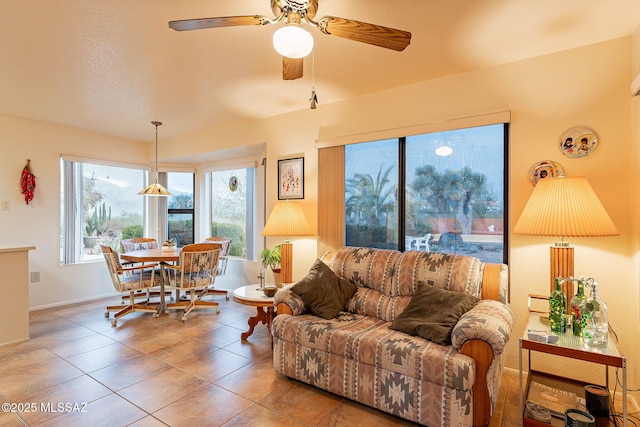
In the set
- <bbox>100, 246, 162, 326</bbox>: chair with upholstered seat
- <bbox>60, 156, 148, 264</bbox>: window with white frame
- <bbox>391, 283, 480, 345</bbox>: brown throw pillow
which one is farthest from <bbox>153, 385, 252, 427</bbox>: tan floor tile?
<bbox>60, 156, 148, 264</bbox>: window with white frame

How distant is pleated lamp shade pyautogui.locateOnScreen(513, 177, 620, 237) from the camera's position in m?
2.00

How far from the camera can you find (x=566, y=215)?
2045 mm

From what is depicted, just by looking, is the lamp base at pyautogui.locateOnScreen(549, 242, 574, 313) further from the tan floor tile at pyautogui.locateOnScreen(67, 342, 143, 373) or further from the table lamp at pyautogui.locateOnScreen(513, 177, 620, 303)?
the tan floor tile at pyautogui.locateOnScreen(67, 342, 143, 373)

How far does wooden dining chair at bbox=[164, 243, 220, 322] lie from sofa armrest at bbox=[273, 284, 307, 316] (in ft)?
5.79

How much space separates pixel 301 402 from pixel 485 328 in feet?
4.30

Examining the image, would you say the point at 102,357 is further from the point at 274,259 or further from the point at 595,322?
the point at 595,322

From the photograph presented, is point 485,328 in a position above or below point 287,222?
below

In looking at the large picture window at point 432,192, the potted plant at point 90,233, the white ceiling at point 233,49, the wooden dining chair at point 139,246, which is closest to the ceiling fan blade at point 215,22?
the white ceiling at point 233,49

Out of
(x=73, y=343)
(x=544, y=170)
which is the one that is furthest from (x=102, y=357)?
(x=544, y=170)

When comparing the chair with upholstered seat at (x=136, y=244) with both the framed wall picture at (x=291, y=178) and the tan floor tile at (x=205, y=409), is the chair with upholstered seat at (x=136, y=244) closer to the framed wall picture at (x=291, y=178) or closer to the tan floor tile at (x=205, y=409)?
the framed wall picture at (x=291, y=178)

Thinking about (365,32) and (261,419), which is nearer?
(365,32)

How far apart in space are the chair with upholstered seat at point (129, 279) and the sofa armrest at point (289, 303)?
222 centimetres

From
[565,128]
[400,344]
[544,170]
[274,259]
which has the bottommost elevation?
[400,344]

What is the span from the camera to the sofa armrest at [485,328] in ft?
6.13
